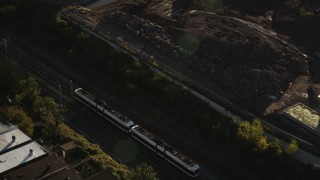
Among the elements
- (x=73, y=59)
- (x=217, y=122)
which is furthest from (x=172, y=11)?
(x=217, y=122)

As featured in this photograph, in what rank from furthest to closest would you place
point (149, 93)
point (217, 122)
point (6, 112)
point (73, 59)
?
point (73, 59) → point (149, 93) → point (217, 122) → point (6, 112)

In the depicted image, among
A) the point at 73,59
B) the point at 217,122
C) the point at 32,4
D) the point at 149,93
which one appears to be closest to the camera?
the point at 217,122

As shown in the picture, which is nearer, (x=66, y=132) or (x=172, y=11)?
(x=66, y=132)

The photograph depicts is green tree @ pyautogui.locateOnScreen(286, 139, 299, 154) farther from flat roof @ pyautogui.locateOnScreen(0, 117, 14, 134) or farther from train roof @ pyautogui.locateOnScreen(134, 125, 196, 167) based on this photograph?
flat roof @ pyautogui.locateOnScreen(0, 117, 14, 134)

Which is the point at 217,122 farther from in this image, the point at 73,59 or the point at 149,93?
the point at 73,59

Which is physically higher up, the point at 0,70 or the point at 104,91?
the point at 0,70

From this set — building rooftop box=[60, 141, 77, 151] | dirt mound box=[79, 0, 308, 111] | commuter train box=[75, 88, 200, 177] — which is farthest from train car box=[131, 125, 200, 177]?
dirt mound box=[79, 0, 308, 111]

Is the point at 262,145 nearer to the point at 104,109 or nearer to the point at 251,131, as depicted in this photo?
the point at 251,131
